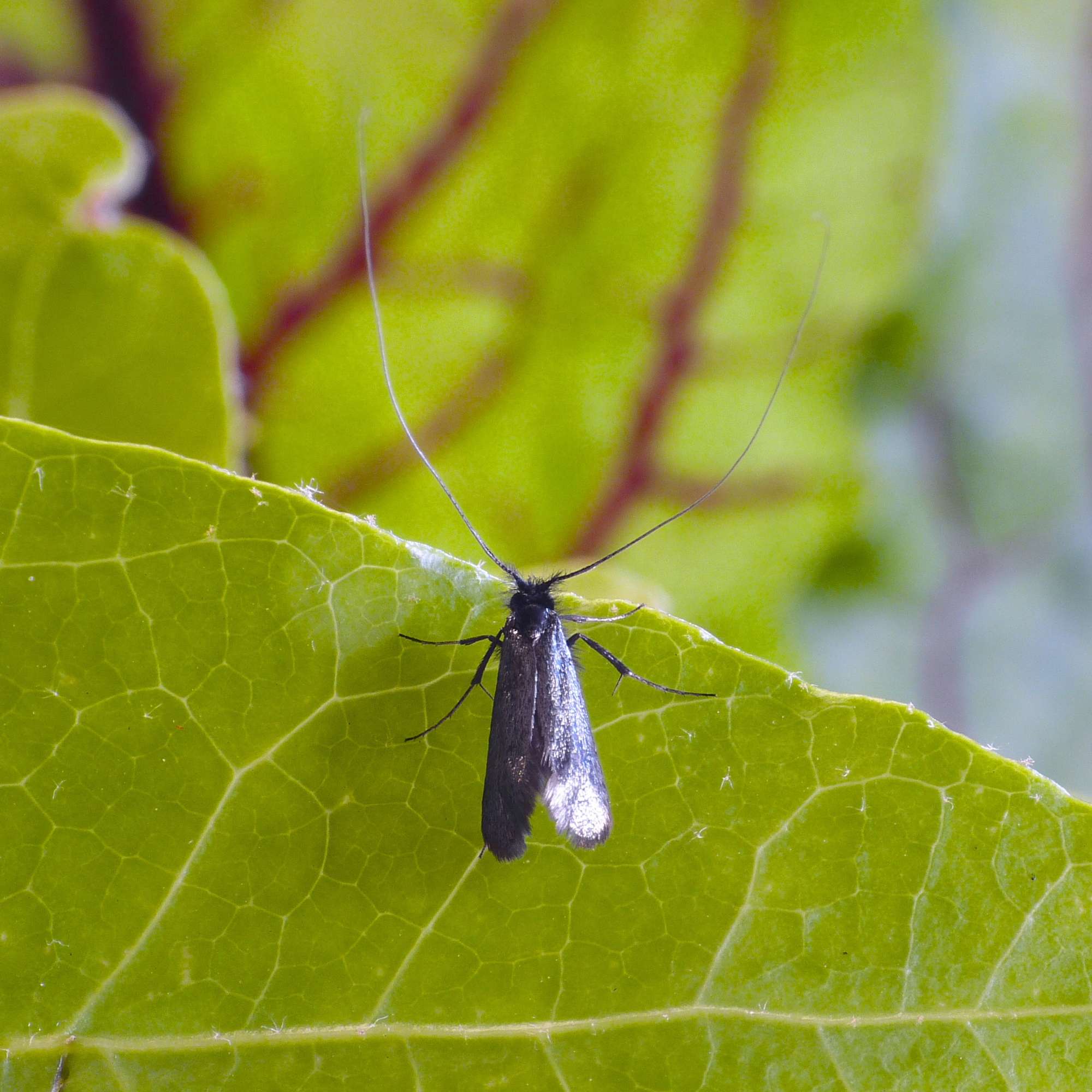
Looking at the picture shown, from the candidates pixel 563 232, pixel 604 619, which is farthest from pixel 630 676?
pixel 563 232

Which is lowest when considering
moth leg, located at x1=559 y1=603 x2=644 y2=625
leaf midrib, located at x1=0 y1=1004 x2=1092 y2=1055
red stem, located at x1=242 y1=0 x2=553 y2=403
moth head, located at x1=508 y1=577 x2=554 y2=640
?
leaf midrib, located at x1=0 y1=1004 x2=1092 y2=1055

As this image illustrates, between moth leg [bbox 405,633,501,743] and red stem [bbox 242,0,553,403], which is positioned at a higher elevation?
red stem [bbox 242,0,553,403]

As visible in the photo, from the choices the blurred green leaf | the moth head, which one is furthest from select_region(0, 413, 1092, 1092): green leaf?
the blurred green leaf

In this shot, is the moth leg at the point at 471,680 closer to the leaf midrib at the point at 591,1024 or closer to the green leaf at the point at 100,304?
the leaf midrib at the point at 591,1024

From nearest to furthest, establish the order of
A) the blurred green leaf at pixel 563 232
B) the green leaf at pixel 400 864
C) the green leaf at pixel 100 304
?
the green leaf at pixel 400 864
the green leaf at pixel 100 304
the blurred green leaf at pixel 563 232

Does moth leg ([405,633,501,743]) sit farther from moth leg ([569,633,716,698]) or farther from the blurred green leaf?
the blurred green leaf

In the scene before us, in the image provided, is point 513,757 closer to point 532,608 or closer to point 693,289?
point 532,608

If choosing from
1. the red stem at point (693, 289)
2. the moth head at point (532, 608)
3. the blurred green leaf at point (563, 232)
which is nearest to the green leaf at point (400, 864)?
the moth head at point (532, 608)

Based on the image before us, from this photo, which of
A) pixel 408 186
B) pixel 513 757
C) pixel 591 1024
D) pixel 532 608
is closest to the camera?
pixel 591 1024
